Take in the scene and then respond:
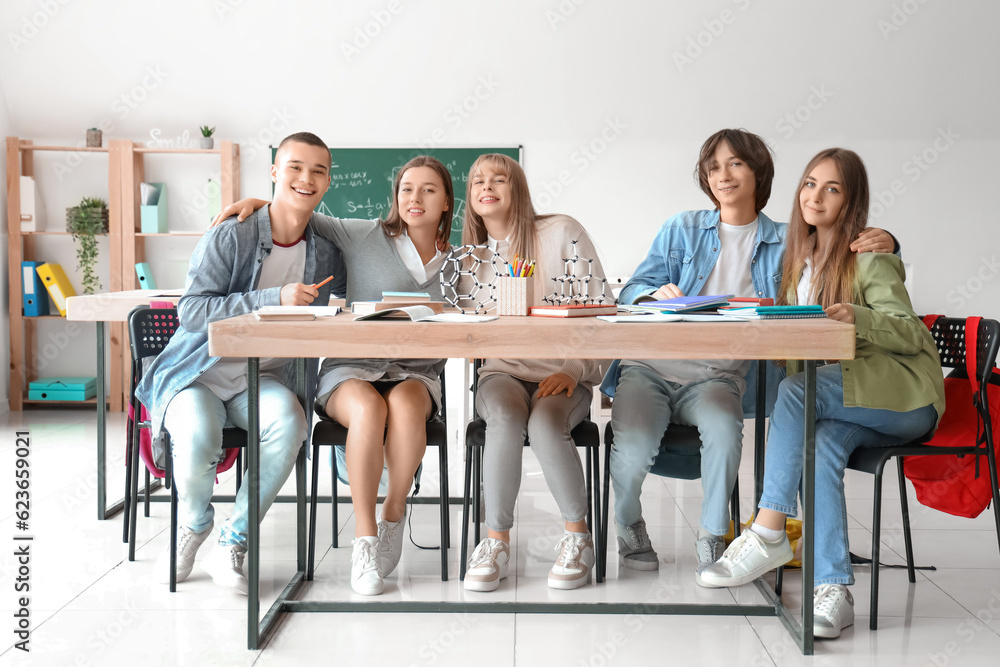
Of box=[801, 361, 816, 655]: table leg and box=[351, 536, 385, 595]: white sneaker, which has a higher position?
box=[801, 361, 816, 655]: table leg

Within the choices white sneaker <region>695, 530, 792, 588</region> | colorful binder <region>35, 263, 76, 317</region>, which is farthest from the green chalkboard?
white sneaker <region>695, 530, 792, 588</region>

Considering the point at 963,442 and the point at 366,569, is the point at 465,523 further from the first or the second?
the point at 963,442

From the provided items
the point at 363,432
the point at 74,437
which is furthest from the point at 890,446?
the point at 74,437

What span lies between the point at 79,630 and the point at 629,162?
3.93 m

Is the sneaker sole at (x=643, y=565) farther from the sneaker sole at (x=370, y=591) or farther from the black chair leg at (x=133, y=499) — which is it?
the black chair leg at (x=133, y=499)

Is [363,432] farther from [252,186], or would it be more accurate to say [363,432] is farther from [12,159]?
[12,159]

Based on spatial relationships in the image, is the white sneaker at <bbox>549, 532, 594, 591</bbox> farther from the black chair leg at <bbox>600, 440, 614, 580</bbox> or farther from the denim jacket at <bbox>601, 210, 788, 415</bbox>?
the denim jacket at <bbox>601, 210, 788, 415</bbox>

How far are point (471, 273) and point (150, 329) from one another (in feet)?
3.15

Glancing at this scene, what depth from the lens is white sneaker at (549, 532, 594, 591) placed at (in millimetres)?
2186

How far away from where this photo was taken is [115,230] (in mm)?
5027

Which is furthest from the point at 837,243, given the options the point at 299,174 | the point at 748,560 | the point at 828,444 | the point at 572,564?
the point at 299,174

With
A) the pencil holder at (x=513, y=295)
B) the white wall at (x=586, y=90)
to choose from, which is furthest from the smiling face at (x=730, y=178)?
the white wall at (x=586, y=90)

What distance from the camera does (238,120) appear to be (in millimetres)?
5078

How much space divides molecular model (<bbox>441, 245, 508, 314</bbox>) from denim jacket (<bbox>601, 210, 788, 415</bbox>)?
0.41 meters
